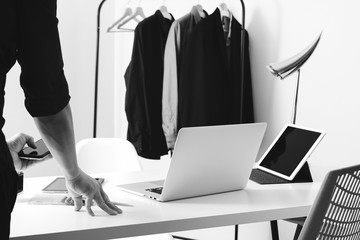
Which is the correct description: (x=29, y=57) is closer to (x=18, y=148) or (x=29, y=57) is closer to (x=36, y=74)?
(x=36, y=74)

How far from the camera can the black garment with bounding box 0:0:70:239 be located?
3.68 ft

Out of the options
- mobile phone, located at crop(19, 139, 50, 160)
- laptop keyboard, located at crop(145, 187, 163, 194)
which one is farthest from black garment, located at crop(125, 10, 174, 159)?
mobile phone, located at crop(19, 139, 50, 160)

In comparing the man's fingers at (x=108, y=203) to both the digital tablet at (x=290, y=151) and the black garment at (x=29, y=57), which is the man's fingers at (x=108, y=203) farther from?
the digital tablet at (x=290, y=151)

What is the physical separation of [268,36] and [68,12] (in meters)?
1.85

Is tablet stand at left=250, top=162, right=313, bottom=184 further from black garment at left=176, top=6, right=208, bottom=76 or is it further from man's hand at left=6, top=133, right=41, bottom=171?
black garment at left=176, top=6, right=208, bottom=76

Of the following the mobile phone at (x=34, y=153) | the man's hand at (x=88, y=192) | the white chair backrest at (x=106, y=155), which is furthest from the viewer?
the white chair backrest at (x=106, y=155)

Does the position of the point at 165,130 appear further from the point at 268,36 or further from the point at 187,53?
the point at 268,36

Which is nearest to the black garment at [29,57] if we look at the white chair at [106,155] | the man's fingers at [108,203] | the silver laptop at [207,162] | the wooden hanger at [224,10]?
the man's fingers at [108,203]

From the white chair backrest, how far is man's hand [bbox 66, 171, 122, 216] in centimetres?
114

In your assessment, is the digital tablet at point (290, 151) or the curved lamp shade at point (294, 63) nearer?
the digital tablet at point (290, 151)

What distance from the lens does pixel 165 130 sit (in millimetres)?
3305

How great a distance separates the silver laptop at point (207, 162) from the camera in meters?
1.64

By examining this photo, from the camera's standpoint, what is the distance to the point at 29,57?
118 centimetres

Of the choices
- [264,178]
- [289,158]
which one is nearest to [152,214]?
[264,178]
